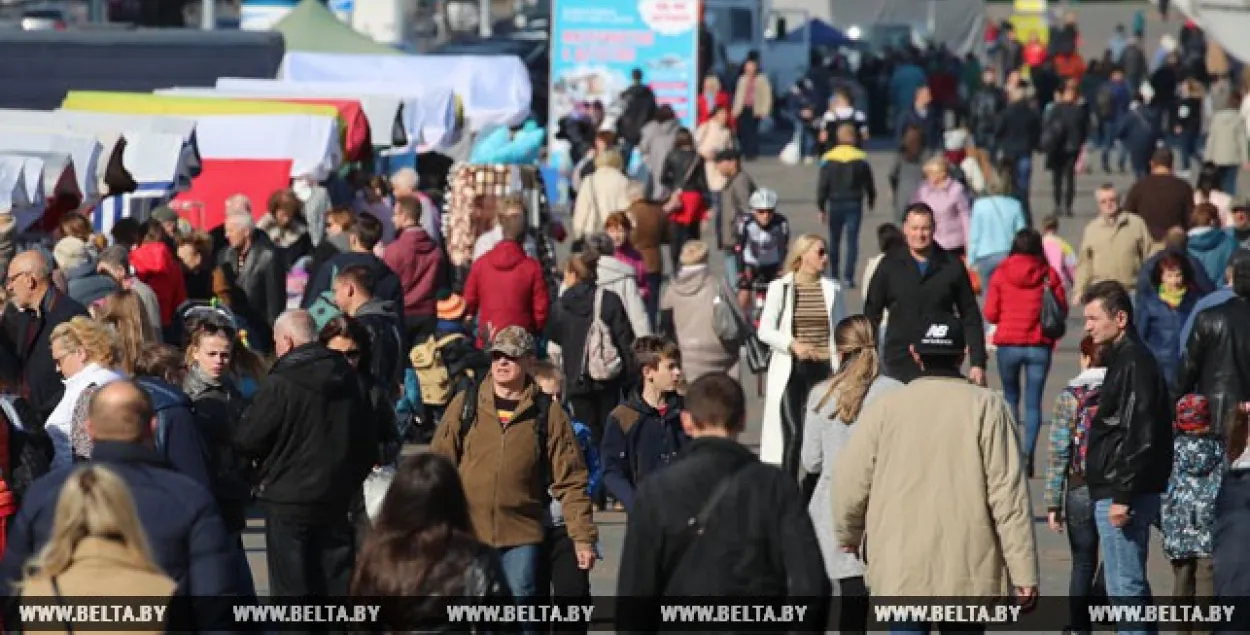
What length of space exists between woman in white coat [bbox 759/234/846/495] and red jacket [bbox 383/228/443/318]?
3036mm

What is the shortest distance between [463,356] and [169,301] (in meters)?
1.66

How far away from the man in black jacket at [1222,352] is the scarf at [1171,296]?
9.19 ft

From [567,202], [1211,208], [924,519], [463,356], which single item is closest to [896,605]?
[924,519]

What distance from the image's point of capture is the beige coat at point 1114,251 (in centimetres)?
1758

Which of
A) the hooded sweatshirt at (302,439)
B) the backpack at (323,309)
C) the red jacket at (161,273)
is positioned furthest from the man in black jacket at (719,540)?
the red jacket at (161,273)

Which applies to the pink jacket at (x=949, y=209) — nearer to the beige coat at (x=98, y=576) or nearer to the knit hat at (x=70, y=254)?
the knit hat at (x=70, y=254)

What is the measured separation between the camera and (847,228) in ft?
79.3

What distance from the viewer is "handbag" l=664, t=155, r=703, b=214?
76.7ft

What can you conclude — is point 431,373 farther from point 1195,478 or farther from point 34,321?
point 1195,478

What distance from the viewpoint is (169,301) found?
14539 millimetres

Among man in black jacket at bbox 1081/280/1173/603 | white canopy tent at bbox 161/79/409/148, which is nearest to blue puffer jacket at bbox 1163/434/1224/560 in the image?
man in black jacket at bbox 1081/280/1173/603

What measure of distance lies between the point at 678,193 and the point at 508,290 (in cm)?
897

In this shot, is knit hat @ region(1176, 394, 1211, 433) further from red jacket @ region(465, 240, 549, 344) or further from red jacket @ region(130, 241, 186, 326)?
red jacket @ region(130, 241, 186, 326)

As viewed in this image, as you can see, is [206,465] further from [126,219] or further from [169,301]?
[126,219]
